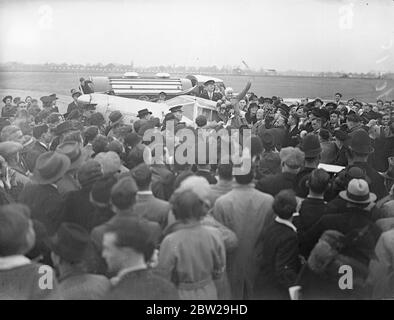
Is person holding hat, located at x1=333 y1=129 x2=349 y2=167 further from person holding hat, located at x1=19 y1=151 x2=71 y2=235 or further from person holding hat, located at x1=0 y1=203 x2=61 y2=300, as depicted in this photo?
person holding hat, located at x1=0 y1=203 x2=61 y2=300

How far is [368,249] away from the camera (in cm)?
245

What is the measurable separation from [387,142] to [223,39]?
134 cm

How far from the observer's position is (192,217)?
7.35ft

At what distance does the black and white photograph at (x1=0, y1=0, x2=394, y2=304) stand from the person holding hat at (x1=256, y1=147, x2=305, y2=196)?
0.01 metres

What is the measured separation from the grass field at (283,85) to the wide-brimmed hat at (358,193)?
3.93 feet

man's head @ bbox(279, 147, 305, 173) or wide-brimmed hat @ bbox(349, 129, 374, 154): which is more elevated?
wide-brimmed hat @ bbox(349, 129, 374, 154)

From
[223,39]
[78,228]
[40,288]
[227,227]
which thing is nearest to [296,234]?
[227,227]

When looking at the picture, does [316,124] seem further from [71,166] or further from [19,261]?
[19,261]

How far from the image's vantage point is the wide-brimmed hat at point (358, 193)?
244 centimetres

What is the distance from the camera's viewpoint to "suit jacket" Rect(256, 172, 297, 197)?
267 cm

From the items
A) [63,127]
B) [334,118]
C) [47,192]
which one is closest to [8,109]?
[63,127]

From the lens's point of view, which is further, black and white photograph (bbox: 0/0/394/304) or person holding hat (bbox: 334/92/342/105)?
person holding hat (bbox: 334/92/342/105)

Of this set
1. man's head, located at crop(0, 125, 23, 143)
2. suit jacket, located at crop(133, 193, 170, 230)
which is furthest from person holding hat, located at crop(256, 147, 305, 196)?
man's head, located at crop(0, 125, 23, 143)

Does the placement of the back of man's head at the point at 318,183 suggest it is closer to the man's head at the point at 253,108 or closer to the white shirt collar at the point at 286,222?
the white shirt collar at the point at 286,222
